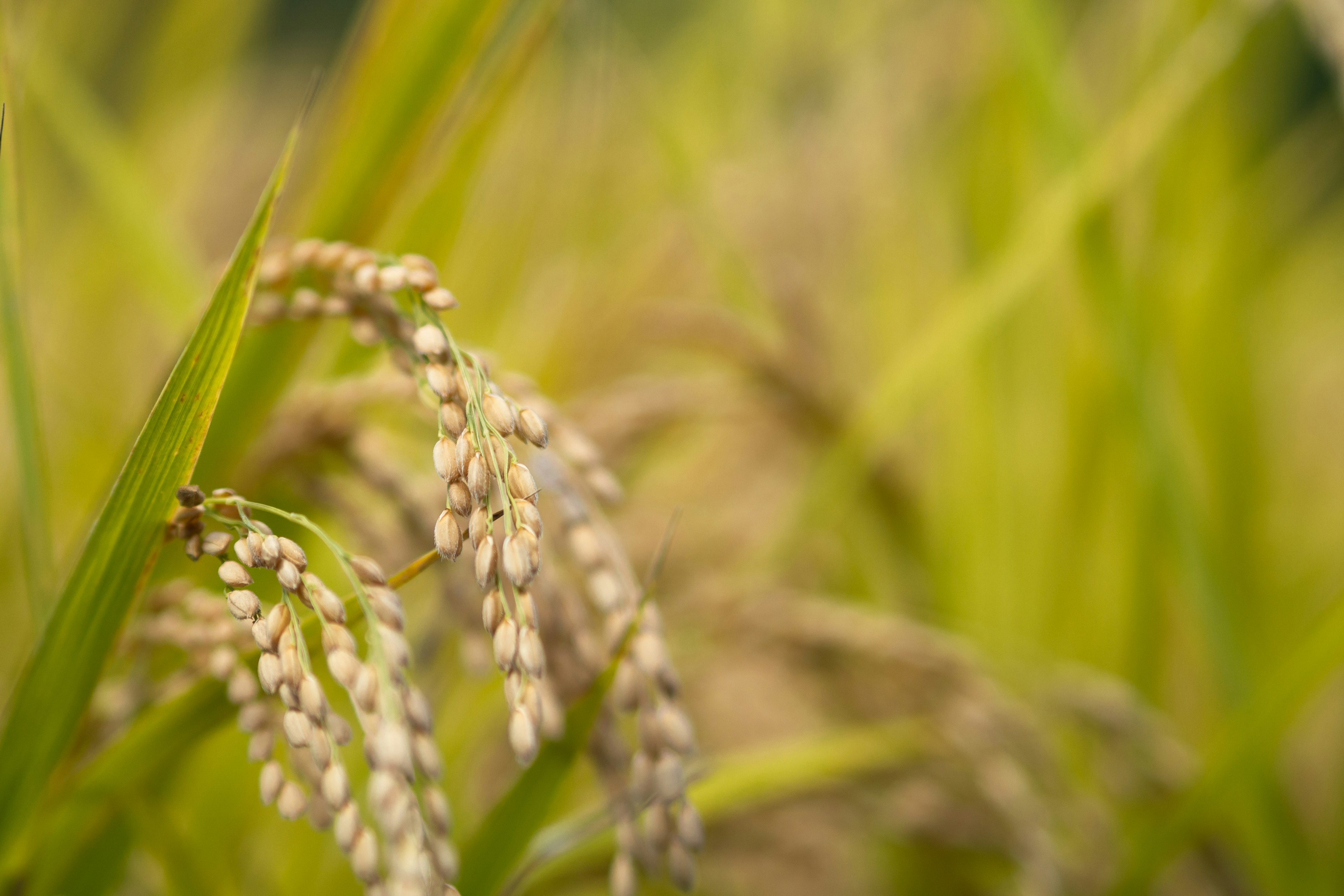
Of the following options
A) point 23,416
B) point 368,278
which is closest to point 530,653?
point 368,278

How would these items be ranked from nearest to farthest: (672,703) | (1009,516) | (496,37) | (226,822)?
1. (672,703)
2. (496,37)
3. (226,822)
4. (1009,516)

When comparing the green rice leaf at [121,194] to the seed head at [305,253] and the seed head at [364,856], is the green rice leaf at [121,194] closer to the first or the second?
the seed head at [305,253]

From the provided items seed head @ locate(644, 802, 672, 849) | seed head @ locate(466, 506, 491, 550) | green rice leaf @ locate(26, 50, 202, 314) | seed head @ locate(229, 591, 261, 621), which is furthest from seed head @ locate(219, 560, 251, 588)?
green rice leaf @ locate(26, 50, 202, 314)

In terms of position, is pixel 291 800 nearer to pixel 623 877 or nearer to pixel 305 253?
pixel 623 877

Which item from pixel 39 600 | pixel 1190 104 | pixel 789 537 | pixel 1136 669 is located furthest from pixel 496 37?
pixel 1136 669

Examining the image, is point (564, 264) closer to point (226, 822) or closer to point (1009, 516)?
point (1009, 516)

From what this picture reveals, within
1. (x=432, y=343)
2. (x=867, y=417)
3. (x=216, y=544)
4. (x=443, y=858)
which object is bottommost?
(x=443, y=858)
